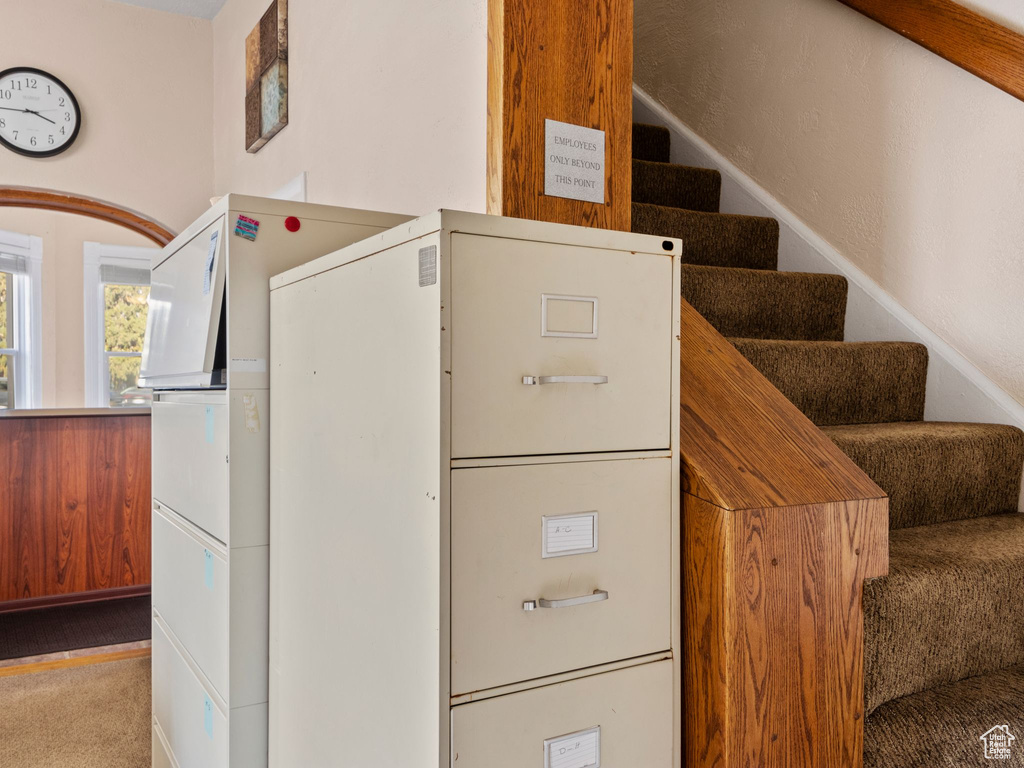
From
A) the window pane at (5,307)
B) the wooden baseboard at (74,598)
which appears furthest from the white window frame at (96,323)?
the wooden baseboard at (74,598)

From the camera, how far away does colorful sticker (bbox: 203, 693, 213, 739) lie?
1.37m

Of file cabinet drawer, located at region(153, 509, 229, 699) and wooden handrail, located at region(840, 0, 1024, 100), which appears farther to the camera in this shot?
wooden handrail, located at region(840, 0, 1024, 100)

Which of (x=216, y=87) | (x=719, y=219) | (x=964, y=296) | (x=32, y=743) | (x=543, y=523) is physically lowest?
(x=32, y=743)

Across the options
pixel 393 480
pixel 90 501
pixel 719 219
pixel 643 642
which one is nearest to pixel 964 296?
pixel 719 219

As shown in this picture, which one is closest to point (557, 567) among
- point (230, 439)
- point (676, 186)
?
point (230, 439)

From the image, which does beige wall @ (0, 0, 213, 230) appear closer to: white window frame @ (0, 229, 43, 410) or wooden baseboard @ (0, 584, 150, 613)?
wooden baseboard @ (0, 584, 150, 613)

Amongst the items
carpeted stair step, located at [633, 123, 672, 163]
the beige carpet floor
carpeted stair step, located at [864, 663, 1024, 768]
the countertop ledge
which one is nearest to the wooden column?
carpeted stair step, located at [864, 663, 1024, 768]

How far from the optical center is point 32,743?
2.09m

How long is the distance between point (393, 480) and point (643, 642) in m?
0.36

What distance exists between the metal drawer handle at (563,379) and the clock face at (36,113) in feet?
9.95

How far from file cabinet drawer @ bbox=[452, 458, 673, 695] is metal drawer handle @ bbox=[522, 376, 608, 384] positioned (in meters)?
0.10

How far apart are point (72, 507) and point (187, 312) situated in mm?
A: 2573

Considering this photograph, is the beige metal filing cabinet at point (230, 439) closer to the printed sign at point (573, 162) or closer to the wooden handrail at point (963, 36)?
the printed sign at point (573, 162)

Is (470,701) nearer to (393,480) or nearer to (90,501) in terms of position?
(393,480)
